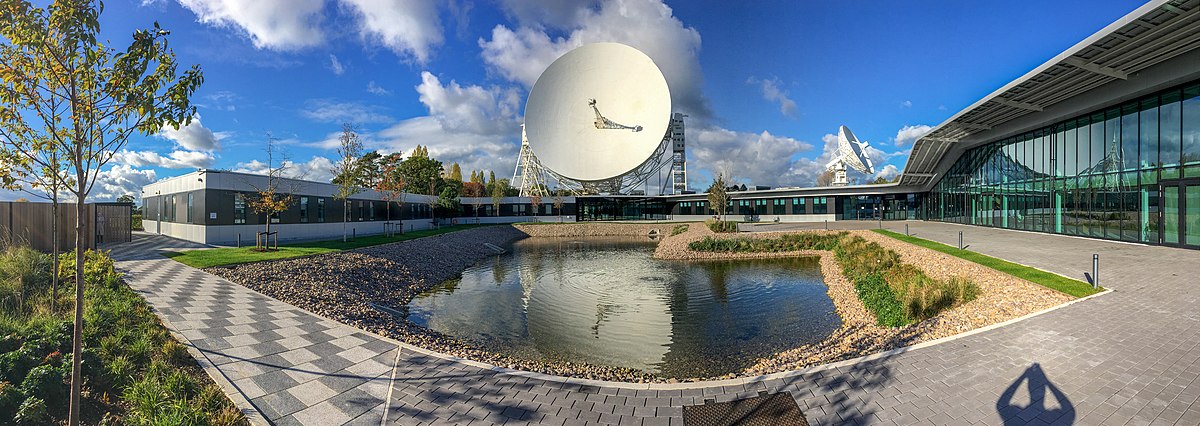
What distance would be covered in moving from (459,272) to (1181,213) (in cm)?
2560

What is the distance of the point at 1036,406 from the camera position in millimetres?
4387

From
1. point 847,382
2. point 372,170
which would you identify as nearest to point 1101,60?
point 847,382

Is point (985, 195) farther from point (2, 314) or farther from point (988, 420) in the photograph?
point (2, 314)

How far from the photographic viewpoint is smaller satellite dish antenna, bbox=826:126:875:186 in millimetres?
47031

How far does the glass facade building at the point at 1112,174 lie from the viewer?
13.5 m

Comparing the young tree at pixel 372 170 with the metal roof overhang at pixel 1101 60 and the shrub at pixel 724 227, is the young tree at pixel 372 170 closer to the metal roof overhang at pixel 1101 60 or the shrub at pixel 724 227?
the shrub at pixel 724 227

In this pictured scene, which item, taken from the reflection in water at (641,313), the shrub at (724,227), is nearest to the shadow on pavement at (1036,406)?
the reflection in water at (641,313)

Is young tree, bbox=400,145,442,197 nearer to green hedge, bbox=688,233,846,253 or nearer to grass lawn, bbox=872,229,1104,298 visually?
green hedge, bbox=688,233,846,253

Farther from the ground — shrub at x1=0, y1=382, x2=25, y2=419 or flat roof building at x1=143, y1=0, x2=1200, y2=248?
flat roof building at x1=143, y1=0, x2=1200, y2=248

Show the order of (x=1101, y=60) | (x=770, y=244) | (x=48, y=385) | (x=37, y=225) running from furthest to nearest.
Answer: (x=770, y=244) → (x=37, y=225) → (x=1101, y=60) → (x=48, y=385)

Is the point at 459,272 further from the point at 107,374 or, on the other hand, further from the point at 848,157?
the point at 848,157

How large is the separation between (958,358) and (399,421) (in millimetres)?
6823

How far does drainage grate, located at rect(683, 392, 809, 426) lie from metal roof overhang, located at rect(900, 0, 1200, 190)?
555 inches

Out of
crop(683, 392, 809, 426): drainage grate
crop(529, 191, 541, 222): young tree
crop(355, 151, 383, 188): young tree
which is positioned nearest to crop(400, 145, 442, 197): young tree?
crop(355, 151, 383, 188): young tree
